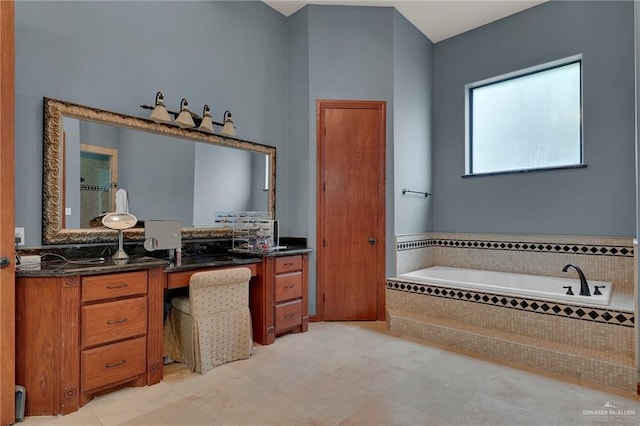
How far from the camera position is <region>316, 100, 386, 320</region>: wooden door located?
362cm

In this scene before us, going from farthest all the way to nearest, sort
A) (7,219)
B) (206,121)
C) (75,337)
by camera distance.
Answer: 1. (206,121)
2. (75,337)
3. (7,219)

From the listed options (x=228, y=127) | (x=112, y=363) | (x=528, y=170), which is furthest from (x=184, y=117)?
(x=528, y=170)

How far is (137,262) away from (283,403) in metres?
1.27

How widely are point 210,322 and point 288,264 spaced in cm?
89

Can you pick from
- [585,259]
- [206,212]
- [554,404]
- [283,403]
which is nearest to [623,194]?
[585,259]

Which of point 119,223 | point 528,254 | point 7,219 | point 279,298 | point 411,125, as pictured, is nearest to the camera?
point 7,219

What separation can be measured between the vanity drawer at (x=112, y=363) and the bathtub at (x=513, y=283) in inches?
94.6

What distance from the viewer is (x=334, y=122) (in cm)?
367

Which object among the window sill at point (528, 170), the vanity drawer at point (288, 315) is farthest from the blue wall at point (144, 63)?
the window sill at point (528, 170)

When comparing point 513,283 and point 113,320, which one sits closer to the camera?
point 113,320

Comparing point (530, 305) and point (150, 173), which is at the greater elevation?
point (150, 173)

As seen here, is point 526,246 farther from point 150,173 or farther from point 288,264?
point 150,173

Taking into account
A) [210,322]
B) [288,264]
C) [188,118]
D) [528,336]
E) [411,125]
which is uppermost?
[411,125]

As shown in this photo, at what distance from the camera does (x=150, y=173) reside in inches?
108
